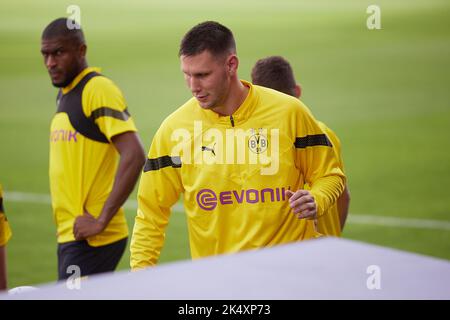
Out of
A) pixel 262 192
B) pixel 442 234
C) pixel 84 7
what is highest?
pixel 84 7

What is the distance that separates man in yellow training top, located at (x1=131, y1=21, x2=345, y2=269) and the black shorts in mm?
Result: 1128

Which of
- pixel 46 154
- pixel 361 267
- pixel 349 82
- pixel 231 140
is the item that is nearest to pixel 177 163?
pixel 231 140

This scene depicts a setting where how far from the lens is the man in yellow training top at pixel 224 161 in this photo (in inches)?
125

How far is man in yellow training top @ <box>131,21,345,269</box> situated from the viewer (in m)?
3.17

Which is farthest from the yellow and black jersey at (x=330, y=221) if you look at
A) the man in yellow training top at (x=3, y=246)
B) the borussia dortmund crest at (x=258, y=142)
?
the man in yellow training top at (x=3, y=246)

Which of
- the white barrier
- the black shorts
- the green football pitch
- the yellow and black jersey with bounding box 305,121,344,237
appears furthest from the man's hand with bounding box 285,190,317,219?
the green football pitch

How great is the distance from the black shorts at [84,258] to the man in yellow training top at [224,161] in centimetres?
113

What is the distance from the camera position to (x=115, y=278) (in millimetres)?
1461

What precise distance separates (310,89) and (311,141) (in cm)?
1454

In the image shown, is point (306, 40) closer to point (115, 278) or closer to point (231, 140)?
point (231, 140)

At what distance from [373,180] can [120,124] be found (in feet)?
24.4

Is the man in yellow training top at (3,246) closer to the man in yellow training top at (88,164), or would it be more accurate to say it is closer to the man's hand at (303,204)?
the man in yellow training top at (88,164)

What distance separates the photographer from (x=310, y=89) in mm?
17656

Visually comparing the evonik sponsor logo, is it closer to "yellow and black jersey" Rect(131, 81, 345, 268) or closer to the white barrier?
"yellow and black jersey" Rect(131, 81, 345, 268)
